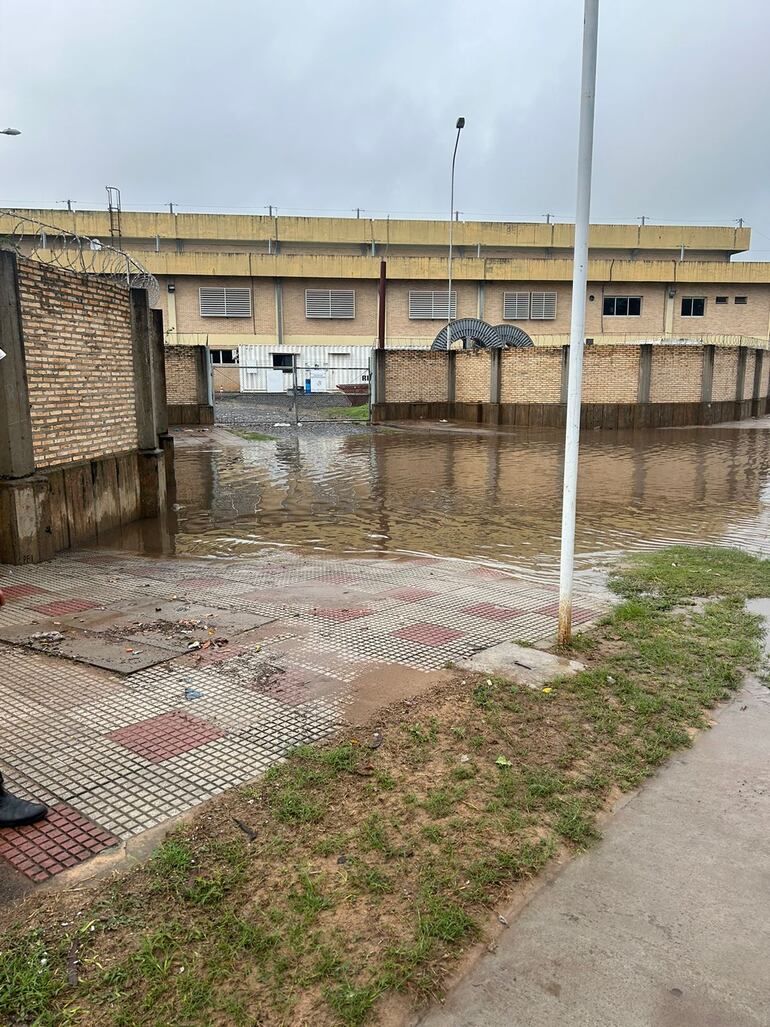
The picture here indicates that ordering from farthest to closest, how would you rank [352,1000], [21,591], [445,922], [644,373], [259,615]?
[644,373] → [21,591] → [259,615] → [445,922] → [352,1000]

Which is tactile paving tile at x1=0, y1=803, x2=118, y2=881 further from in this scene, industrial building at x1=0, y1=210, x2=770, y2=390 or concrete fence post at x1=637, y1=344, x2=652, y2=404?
industrial building at x1=0, y1=210, x2=770, y2=390

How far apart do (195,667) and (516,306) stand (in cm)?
4261

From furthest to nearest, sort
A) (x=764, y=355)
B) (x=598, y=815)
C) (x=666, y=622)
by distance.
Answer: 1. (x=764, y=355)
2. (x=666, y=622)
3. (x=598, y=815)

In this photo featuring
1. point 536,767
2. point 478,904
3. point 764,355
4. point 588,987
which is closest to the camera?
point 588,987

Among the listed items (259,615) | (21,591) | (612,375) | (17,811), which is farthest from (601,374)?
(17,811)

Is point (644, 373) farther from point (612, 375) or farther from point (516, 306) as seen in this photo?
point (516, 306)

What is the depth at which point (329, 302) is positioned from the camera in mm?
43125

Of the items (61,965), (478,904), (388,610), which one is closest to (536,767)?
(478,904)

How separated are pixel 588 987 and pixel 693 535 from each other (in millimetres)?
8475

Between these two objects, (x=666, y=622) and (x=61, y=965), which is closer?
(x=61, y=965)

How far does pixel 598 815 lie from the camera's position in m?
3.32

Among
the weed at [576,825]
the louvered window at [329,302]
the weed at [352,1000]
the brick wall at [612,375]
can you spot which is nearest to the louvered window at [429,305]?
the louvered window at [329,302]

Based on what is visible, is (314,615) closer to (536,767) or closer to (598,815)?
(536,767)

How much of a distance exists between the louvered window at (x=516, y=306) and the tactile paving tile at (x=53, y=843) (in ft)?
144
